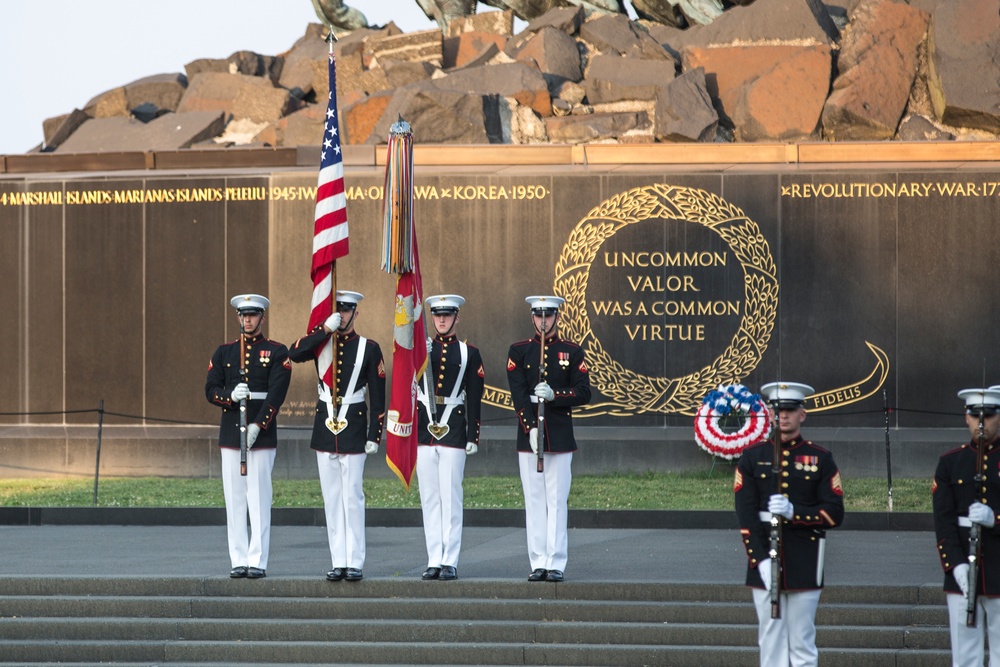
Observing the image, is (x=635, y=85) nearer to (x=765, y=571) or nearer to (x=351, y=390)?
(x=351, y=390)

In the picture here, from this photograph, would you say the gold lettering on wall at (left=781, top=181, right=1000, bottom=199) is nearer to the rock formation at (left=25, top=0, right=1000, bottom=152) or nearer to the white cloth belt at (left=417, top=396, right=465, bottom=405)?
the rock formation at (left=25, top=0, right=1000, bottom=152)

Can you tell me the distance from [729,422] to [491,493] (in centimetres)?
267


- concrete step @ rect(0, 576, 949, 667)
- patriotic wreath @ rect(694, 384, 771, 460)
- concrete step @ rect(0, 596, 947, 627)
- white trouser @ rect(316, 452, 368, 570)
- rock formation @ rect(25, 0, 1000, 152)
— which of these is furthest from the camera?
rock formation @ rect(25, 0, 1000, 152)

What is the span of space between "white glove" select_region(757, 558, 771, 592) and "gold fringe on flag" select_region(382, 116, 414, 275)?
3.81m

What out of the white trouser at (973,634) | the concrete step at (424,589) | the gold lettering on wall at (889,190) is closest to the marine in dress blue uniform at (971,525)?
the white trouser at (973,634)

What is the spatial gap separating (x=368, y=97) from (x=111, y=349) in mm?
4247

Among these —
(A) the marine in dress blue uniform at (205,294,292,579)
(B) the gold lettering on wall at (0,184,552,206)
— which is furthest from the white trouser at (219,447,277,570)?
(B) the gold lettering on wall at (0,184,552,206)

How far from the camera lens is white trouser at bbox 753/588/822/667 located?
23.3ft

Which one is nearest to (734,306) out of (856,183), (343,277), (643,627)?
(856,183)

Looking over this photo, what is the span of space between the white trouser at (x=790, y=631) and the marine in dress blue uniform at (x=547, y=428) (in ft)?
7.92

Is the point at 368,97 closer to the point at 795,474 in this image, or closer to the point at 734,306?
the point at 734,306

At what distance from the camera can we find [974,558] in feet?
23.1

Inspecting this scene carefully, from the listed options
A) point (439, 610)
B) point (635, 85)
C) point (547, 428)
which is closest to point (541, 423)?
point (547, 428)

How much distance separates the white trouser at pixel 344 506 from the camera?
9.46 meters
